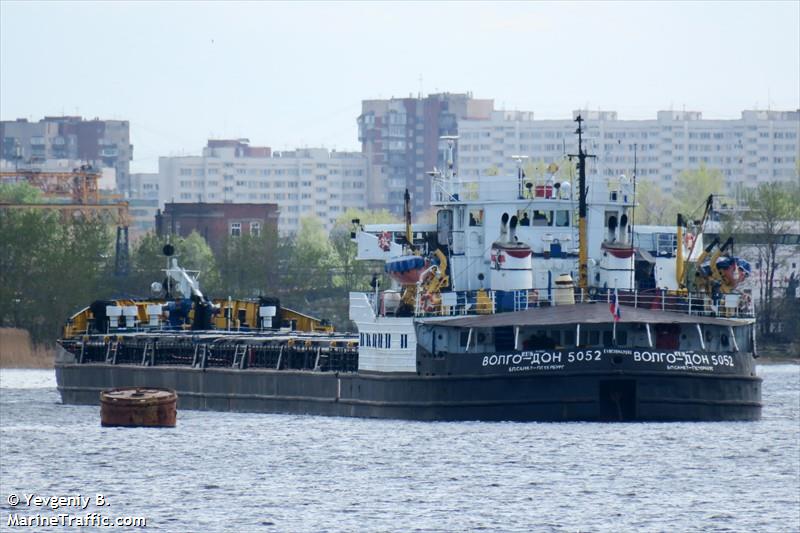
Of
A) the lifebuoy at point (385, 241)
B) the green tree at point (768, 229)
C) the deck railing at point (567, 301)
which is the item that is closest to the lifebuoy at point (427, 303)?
the deck railing at point (567, 301)

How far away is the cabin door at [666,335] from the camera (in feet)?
271

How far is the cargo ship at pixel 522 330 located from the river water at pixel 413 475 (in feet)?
3.94

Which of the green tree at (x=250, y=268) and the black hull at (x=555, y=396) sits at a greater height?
the green tree at (x=250, y=268)

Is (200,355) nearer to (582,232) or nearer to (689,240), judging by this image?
(689,240)

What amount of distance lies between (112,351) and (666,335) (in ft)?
119

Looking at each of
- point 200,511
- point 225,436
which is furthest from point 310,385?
point 200,511

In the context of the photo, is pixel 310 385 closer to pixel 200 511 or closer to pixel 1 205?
pixel 200 511

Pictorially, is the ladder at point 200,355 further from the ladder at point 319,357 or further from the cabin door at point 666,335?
the cabin door at point 666,335

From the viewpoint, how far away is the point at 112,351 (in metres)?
110

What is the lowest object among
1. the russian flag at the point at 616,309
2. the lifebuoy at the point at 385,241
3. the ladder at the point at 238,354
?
the ladder at the point at 238,354

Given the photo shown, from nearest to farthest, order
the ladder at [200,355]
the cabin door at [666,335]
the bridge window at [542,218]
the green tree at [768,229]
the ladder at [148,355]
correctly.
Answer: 1. the cabin door at [666,335]
2. the bridge window at [542,218]
3. the ladder at [200,355]
4. the ladder at [148,355]
5. the green tree at [768,229]

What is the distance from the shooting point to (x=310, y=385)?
9400cm

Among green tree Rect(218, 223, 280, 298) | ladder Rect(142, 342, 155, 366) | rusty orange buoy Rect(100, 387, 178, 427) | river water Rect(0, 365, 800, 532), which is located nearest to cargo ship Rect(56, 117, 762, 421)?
river water Rect(0, 365, 800, 532)

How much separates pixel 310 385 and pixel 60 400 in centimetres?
2226
